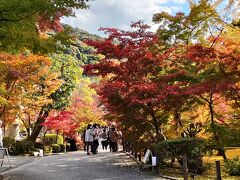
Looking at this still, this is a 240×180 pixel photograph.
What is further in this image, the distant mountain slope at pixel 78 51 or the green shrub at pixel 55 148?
the green shrub at pixel 55 148

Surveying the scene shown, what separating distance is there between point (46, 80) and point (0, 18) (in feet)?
54.0

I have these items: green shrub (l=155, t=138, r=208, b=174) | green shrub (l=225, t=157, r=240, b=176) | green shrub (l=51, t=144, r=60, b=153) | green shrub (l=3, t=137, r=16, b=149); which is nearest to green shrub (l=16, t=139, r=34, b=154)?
green shrub (l=3, t=137, r=16, b=149)

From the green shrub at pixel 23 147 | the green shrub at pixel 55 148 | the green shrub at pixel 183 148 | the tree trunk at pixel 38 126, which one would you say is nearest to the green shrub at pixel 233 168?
the green shrub at pixel 183 148

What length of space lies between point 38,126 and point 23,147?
3231 mm

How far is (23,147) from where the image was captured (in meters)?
25.6

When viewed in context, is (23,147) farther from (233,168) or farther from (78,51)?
(78,51)

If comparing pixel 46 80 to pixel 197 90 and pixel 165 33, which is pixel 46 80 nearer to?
pixel 165 33

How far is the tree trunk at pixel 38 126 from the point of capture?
92.5 feet

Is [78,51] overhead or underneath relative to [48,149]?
overhead

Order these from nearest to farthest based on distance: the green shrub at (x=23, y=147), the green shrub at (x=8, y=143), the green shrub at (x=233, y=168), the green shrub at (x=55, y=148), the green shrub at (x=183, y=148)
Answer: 1. the green shrub at (x=183, y=148)
2. the green shrub at (x=233, y=168)
3. the green shrub at (x=23, y=147)
4. the green shrub at (x=8, y=143)
5. the green shrub at (x=55, y=148)

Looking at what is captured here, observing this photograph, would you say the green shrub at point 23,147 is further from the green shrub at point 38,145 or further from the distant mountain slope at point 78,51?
the distant mountain slope at point 78,51

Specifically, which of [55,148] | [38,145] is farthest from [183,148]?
[55,148]

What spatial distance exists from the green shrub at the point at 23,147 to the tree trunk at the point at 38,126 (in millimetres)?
1943

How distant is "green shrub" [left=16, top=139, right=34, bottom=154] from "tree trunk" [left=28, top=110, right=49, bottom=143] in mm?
1943
